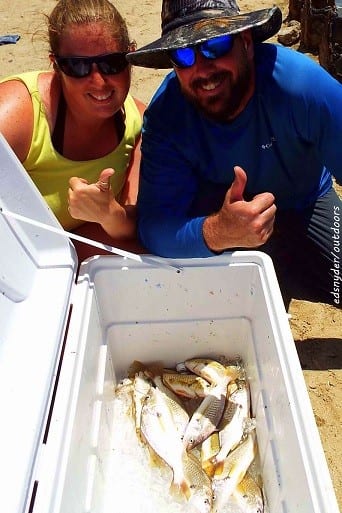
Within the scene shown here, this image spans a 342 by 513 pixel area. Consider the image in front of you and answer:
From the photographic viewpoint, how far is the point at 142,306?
6.26 ft

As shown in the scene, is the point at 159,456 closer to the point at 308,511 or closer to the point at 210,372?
the point at 210,372

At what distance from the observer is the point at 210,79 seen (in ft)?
5.82

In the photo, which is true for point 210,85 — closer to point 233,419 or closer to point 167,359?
point 167,359

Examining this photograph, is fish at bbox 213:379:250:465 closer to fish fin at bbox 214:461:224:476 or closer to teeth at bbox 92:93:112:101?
fish fin at bbox 214:461:224:476

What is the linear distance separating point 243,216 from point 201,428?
745mm

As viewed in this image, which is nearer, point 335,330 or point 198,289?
point 198,289

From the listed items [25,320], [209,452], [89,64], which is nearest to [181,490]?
[209,452]

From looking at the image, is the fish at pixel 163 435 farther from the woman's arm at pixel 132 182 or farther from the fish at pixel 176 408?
the woman's arm at pixel 132 182

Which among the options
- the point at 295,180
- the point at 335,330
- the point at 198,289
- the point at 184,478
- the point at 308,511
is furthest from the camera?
the point at 335,330

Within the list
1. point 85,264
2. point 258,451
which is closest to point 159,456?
point 258,451

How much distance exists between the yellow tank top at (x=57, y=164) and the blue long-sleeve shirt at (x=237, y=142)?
163 millimetres

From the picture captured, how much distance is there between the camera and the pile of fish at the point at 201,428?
1.66 meters

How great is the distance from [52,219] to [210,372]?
784 millimetres

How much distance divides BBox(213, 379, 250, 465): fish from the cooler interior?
41mm
